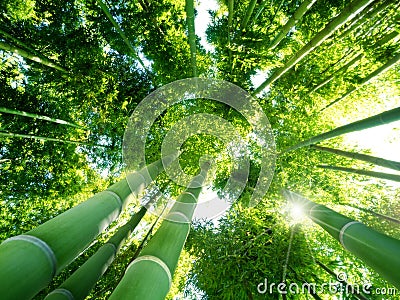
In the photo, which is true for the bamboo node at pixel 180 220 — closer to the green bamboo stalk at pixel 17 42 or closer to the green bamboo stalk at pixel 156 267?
the green bamboo stalk at pixel 156 267

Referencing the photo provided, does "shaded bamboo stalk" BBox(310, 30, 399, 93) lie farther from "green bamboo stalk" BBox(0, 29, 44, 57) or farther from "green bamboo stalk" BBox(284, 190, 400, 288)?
"green bamboo stalk" BBox(0, 29, 44, 57)

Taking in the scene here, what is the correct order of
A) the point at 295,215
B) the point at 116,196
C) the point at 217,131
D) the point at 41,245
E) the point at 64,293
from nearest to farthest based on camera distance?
the point at 41,245
the point at 64,293
the point at 116,196
the point at 295,215
the point at 217,131

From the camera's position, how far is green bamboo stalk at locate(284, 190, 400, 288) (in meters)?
1.40

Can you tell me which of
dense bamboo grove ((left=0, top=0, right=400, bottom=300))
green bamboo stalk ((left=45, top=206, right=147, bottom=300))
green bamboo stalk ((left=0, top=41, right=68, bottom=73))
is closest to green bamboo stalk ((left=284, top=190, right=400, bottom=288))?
dense bamboo grove ((left=0, top=0, right=400, bottom=300))

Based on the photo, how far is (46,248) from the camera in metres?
1.30

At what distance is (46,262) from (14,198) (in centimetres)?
456

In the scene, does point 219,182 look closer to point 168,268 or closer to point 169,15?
point 169,15

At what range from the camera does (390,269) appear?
138 centimetres

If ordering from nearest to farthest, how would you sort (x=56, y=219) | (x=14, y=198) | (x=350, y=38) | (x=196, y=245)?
(x=56, y=219)
(x=350, y=38)
(x=196, y=245)
(x=14, y=198)

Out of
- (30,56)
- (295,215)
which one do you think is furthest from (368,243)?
(30,56)

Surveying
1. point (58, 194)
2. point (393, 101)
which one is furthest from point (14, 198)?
point (393, 101)

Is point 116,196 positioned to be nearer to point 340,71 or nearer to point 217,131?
point 217,131

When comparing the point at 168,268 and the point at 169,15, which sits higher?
the point at 169,15

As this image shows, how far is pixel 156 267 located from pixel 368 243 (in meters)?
1.43
